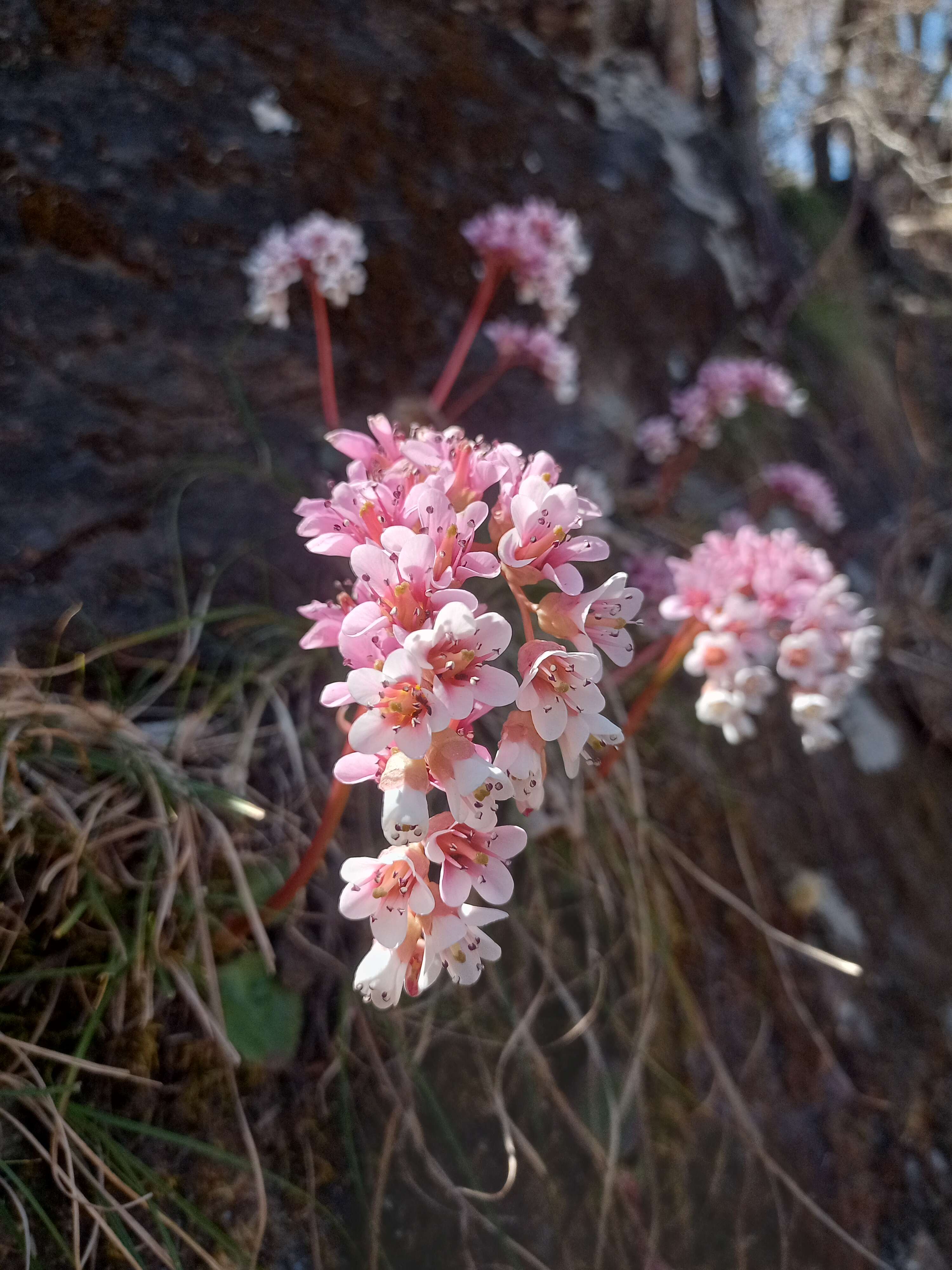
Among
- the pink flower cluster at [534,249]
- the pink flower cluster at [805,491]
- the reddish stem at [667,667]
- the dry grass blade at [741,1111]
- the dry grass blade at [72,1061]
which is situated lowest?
the dry grass blade at [741,1111]

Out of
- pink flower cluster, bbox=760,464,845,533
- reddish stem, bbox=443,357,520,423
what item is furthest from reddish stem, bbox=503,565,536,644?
pink flower cluster, bbox=760,464,845,533

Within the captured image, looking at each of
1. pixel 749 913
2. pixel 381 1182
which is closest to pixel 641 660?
pixel 749 913

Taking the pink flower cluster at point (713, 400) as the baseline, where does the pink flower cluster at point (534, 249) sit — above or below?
above

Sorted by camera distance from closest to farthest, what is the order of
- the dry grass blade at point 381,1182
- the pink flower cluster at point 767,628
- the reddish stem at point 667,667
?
the dry grass blade at point 381,1182, the pink flower cluster at point 767,628, the reddish stem at point 667,667

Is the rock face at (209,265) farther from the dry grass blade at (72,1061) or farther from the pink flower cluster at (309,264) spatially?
the dry grass blade at (72,1061)

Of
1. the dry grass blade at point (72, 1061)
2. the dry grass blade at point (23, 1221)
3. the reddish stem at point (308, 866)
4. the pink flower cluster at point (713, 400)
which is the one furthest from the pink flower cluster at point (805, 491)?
the dry grass blade at point (23, 1221)

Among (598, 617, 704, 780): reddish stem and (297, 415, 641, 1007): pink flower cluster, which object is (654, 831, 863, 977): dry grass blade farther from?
(297, 415, 641, 1007): pink flower cluster

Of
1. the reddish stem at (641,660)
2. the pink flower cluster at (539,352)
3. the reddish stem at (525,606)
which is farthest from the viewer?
the pink flower cluster at (539,352)
